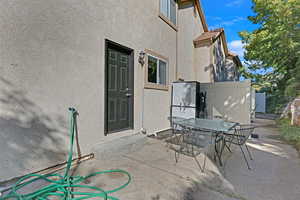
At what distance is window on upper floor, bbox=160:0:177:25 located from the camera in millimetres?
5571

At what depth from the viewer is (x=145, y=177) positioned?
244 centimetres

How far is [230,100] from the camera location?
603cm

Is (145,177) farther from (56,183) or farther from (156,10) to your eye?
(156,10)

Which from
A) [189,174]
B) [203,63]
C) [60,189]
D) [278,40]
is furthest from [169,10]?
[60,189]

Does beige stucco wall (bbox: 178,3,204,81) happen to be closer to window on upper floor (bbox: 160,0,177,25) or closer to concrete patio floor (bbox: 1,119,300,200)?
window on upper floor (bbox: 160,0,177,25)

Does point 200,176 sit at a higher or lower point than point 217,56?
lower

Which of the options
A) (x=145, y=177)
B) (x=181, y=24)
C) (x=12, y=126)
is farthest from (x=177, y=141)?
→ (x=181, y=24)

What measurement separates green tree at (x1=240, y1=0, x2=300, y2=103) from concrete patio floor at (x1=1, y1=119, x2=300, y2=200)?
5.64 m

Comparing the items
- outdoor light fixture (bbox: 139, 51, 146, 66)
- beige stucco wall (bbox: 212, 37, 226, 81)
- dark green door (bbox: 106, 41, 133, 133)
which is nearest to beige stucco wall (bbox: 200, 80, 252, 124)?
beige stucco wall (bbox: 212, 37, 226, 81)

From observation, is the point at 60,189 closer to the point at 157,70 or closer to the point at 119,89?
the point at 119,89

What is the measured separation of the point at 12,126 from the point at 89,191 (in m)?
1.43

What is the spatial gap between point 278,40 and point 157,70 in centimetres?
659

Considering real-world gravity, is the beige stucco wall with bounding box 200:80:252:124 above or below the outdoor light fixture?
below

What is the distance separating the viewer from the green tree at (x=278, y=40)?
257 inches
